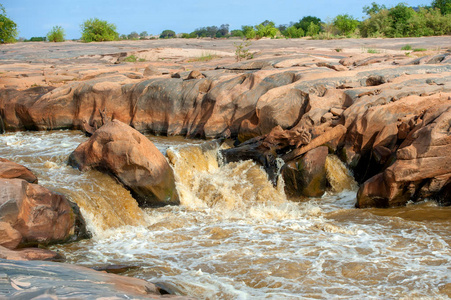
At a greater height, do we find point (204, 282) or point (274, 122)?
point (274, 122)

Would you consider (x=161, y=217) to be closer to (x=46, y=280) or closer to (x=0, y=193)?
(x=0, y=193)

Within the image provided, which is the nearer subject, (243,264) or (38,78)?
(243,264)

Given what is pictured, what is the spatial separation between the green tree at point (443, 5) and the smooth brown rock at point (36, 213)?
28316 mm

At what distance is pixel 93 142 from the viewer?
27.8ft

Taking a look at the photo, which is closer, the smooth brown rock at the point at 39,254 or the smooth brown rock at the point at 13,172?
the smooth brown rock at the point at 39,254

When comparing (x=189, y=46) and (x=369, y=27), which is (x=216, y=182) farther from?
(x=369, y=27)

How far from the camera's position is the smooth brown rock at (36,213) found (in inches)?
235

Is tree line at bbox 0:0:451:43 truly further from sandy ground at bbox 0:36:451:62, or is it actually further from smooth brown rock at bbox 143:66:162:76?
smooth brown rock at bbox 143:66:162:76

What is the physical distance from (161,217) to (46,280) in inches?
196

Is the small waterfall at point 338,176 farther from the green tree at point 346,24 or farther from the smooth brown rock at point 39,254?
the green tree at point 346,24

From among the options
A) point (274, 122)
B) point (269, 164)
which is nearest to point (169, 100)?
point (274, 122)

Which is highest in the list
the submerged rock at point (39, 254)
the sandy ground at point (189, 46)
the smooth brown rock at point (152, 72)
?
the sandy ground at point (189, 46)

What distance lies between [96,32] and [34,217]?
80.7 feet

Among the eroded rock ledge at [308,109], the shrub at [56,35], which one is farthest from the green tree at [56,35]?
the eroded rock ledge at [308,109]
